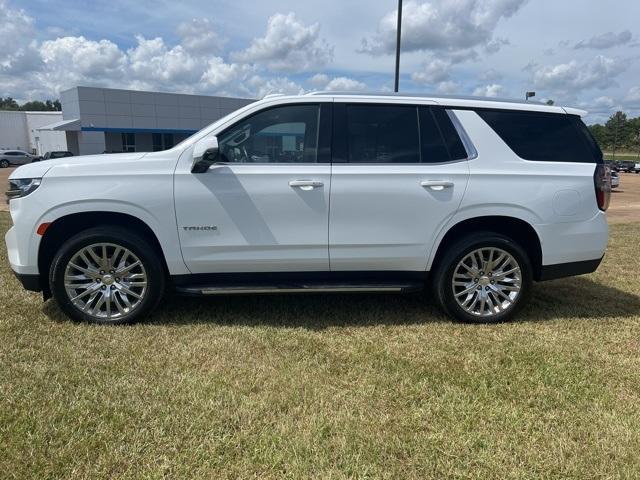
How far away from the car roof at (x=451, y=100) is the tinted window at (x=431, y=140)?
0.16 m

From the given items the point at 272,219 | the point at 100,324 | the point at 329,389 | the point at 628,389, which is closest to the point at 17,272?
the point at 100,324

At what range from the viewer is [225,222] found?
13.8ft

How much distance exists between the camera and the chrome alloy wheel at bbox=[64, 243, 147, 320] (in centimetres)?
422

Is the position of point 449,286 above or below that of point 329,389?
above

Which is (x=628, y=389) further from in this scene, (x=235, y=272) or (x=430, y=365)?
(x=235, y=272)

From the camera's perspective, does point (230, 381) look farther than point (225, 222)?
No

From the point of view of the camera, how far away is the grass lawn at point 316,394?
259cm

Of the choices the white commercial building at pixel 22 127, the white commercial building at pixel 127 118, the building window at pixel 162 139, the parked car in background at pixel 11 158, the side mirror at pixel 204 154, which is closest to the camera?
the side mirror at pixel 204 154

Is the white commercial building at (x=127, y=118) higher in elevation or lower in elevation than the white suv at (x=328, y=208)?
higher

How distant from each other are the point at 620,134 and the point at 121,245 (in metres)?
127

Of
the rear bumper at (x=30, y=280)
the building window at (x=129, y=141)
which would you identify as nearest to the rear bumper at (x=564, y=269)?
the rear bumper at (x=30, y=280)

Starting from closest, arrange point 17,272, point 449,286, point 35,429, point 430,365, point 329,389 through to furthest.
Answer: point 35,429, point 329,389, point 430,365, point 17,272, point 449,286

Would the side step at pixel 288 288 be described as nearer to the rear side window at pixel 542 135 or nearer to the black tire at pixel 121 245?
the black tire at pixel 121 245

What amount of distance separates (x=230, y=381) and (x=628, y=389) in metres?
2.63
